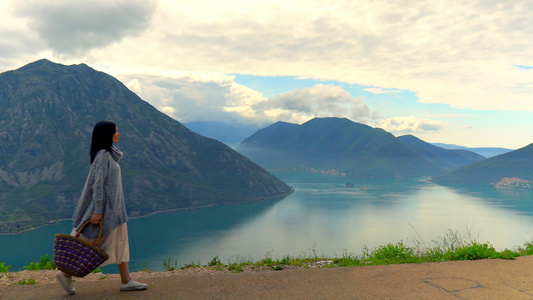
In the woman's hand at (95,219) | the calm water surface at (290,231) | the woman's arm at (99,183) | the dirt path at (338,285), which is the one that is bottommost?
the calm water surface at (290,231)

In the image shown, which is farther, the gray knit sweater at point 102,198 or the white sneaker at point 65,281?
the gray knit sweater at point 102,198

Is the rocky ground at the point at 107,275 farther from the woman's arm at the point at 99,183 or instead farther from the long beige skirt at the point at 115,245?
the woman's arm at the point at 99,183

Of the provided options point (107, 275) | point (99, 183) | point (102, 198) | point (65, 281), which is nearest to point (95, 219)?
point (102, 198)

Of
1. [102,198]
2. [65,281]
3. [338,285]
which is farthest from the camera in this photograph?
[338,285]

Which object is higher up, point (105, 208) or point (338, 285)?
point (105, 208)

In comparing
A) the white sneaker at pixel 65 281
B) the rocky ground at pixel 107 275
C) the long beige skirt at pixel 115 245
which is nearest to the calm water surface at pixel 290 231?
the rocky ground at pixel 107 275

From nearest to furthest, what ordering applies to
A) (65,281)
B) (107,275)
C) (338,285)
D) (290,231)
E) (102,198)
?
(65,281)
(102,198)
(338,285)
(107,275)
(290,231)

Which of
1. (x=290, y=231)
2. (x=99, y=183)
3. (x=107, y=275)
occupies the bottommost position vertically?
(x=290, y=231)

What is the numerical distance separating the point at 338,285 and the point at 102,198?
508 centimetres

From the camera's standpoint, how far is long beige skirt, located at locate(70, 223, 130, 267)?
20.7ft

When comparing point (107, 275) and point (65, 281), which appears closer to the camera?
point (65, 281)

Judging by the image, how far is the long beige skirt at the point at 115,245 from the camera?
6.32m

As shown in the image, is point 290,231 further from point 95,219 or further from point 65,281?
point 95,219

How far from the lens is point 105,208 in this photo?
639 centimetres
